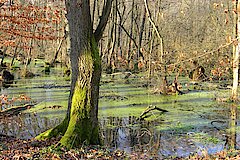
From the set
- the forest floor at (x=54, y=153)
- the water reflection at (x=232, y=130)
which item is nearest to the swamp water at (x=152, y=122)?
the water reflection at (x=232, y=130)

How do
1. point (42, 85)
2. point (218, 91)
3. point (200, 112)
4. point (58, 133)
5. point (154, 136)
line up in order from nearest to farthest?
point (58, 133), point (154, 136), point (200, 112), point (218, 91), point (42, 85)

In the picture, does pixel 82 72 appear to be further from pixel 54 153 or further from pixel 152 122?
pixel 152 122

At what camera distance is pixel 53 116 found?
37.5ft

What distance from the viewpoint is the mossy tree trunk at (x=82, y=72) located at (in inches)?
287

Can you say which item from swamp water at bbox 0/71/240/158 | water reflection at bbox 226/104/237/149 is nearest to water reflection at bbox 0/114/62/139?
swamp water at bbox 0/71/240/158

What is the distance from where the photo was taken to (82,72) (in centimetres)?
734

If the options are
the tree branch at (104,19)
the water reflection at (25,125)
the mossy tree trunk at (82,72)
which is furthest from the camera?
the water reflection at (25,125)

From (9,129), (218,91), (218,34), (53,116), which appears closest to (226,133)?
(53,116)

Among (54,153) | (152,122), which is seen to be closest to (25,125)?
(152,122)

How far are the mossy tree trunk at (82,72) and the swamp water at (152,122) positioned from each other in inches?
52.3

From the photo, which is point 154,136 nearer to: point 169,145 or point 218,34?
point 169,145

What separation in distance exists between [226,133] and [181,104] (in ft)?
14.8

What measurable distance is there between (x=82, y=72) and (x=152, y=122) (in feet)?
13.7

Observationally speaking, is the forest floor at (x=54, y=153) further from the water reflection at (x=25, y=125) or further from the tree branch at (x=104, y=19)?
the tree branch at (x=104, y=19)
